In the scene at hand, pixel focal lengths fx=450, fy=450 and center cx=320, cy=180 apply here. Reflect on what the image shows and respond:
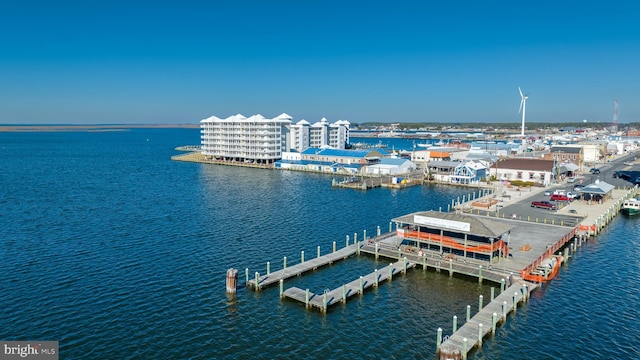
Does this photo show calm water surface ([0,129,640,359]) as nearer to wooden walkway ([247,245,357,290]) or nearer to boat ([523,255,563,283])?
wooden walkway ([247,245,357,290])

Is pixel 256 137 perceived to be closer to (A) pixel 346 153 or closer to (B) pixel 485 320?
(A) pixel 346 153

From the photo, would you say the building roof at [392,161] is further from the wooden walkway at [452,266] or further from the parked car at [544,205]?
the wooden walkway at [452,266]

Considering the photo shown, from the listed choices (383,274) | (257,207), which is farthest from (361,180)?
(383,274)

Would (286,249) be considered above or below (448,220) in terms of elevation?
below

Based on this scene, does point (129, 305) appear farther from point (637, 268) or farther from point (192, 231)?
point (637, 268)

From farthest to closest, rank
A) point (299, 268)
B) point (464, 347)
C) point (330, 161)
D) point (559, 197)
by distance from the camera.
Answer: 1. point (330, 161)
2. point (559, 197)
3. point (299, 268)
4. point (464, 347)

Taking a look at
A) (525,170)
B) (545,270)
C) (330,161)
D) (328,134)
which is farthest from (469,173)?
(328,134)
